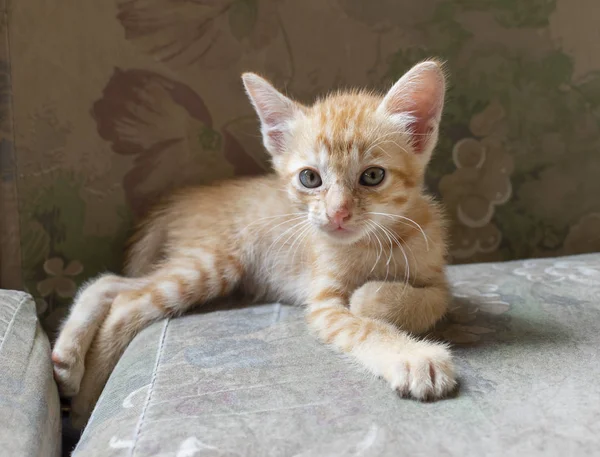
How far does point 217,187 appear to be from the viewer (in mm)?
1610

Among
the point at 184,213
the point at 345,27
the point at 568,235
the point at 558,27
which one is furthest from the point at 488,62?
the point at 184,213

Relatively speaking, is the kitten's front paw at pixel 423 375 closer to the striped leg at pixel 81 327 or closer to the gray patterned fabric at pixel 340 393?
the gray patterned fabric at pixel 340 393

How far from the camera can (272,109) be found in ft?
4.42

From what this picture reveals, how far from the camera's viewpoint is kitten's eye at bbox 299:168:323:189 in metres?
1.25

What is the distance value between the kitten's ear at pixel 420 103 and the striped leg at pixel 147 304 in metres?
0.53

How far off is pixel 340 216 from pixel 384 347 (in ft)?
0.84

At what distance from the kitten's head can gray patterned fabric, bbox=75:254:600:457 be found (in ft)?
0.84

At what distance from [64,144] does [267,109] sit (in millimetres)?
581

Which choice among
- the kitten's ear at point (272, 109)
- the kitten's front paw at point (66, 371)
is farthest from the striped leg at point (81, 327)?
the kitten's ear at point (272, 109)

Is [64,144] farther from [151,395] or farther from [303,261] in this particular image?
[151,395]

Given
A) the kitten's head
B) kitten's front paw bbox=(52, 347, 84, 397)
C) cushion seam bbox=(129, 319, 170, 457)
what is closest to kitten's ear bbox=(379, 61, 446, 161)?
the kitten's head

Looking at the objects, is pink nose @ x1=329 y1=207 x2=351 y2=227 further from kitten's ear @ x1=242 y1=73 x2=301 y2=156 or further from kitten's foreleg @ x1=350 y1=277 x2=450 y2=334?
kitten's ear @ x1=242 y1=73 x2=301 y2=156

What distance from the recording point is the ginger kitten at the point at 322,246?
1.18m

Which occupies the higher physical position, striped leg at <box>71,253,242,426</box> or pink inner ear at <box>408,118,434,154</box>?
pink inner ear at <box>408,118,434,154</box>
